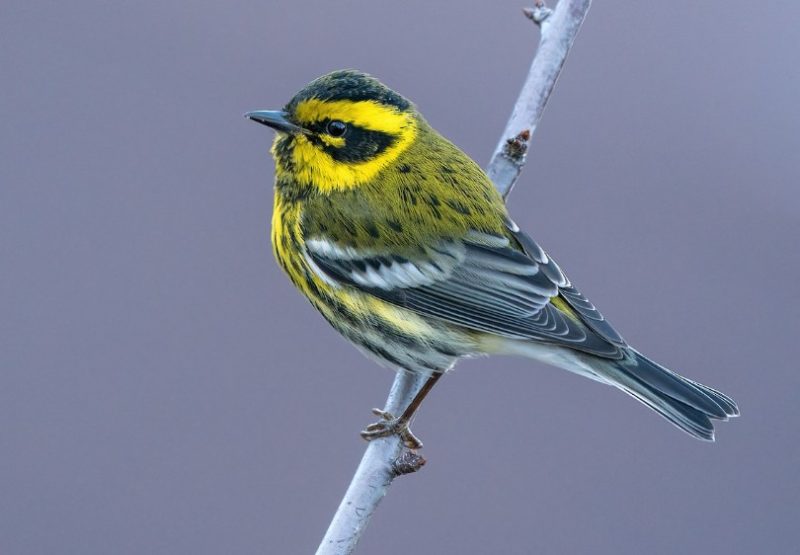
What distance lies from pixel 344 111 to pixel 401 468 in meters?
1.15

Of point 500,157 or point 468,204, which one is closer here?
point 468,204

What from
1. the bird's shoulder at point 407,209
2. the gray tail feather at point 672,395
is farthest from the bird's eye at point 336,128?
the gray tail feather at point 672,395

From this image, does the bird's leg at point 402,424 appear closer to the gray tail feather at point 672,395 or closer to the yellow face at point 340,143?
the gray tail feather at point 672,395

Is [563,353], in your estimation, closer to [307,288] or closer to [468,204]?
[468,204]

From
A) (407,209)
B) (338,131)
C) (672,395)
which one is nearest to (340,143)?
(338,131)

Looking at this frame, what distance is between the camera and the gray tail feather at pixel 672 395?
288 cm

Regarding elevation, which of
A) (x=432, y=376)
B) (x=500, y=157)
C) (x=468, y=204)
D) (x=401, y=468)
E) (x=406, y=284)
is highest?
(x=500, y=157)

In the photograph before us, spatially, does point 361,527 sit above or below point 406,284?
below

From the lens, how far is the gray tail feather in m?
2.88

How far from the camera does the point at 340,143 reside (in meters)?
3.02

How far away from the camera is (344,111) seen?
2955 millimetres

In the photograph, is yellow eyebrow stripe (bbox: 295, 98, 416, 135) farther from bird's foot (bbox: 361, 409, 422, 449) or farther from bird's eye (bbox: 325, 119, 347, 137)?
bird's foot (bbox: 361, 409, 422, 449)

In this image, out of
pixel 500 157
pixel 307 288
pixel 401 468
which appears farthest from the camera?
pixel 500 157

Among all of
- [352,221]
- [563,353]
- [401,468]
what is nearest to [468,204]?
[352,221]
